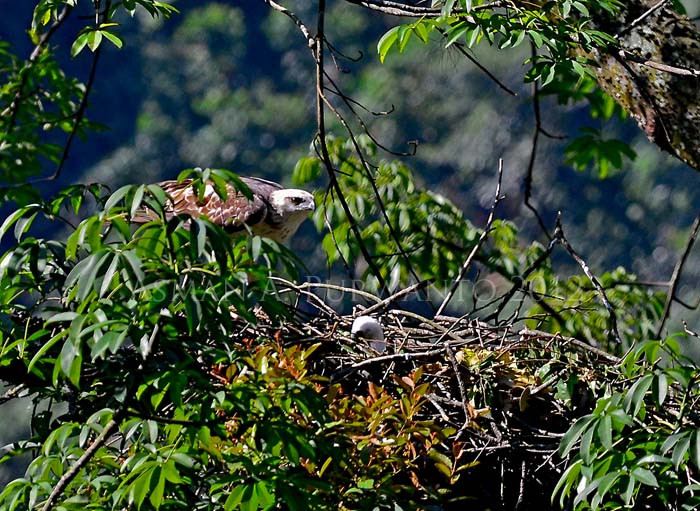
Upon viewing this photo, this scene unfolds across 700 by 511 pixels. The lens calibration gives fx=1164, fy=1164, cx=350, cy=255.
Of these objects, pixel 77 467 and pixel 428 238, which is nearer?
pixel 77 467

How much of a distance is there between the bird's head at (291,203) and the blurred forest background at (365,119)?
7.40 m

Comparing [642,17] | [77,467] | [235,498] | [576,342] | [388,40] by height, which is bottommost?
[77,467]

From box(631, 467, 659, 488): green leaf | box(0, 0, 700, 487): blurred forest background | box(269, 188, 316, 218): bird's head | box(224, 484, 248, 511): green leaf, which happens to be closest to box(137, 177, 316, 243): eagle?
box(269, 188, 316, 218): bird's head

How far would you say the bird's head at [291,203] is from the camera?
5.29m

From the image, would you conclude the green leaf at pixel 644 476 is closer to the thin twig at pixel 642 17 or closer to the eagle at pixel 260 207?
the thin twig at pixel 642 17

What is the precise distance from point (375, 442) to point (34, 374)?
0.92 meters

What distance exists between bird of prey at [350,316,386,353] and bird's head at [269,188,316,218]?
134 cm

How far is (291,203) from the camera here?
5.30 m

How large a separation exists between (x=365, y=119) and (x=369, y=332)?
10451mm

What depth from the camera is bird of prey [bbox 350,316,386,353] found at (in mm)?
3992

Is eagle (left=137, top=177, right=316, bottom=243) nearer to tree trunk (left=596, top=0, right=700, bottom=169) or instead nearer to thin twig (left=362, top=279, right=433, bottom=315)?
thin twig (left=362, top=279, right=433, bottom=315)

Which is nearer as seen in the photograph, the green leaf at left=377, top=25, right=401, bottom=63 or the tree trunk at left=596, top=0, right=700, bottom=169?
the green leaf at left=377, top=25, right=401, bottom=63

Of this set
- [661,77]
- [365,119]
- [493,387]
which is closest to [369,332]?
[493,387]

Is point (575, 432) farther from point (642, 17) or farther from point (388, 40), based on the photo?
point (642, 17)
